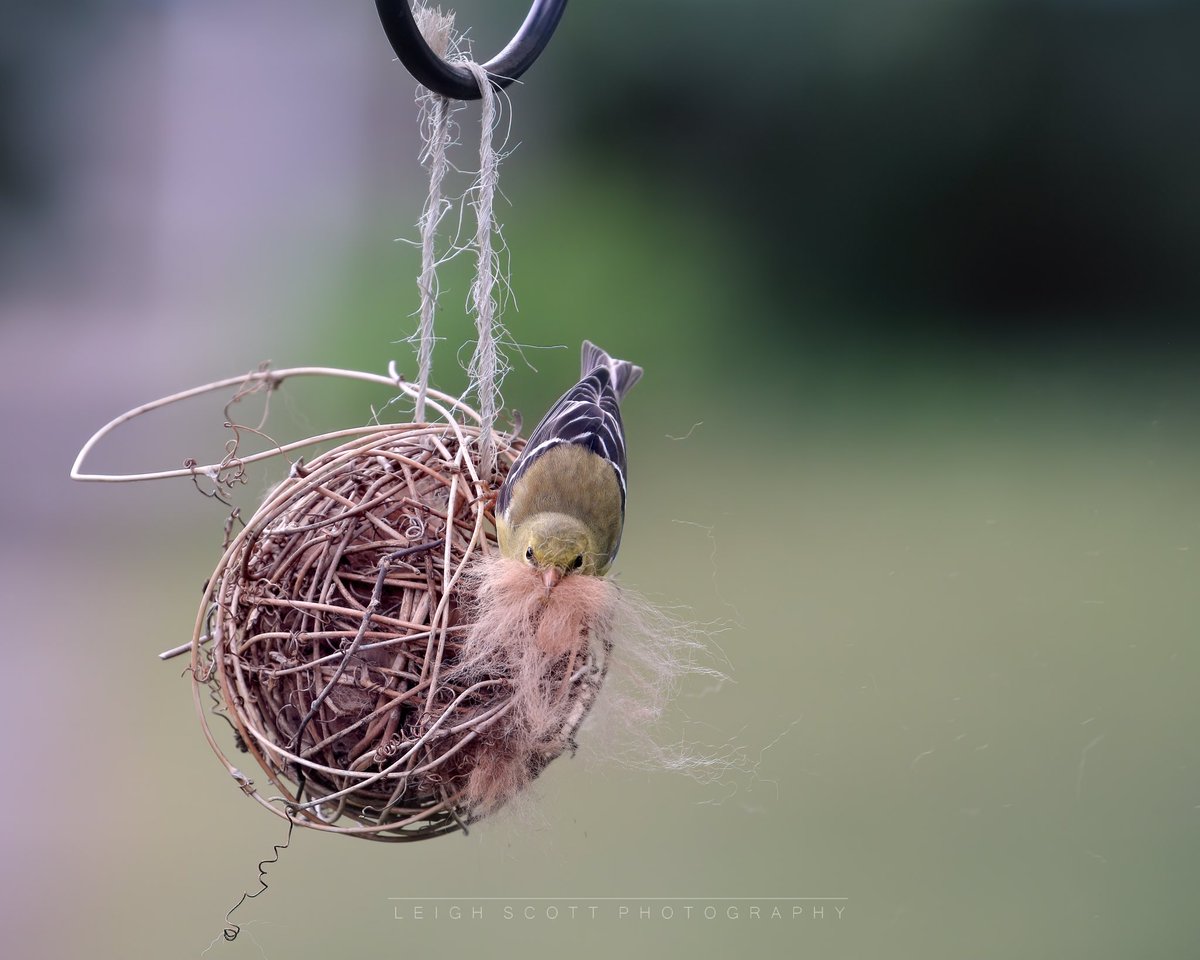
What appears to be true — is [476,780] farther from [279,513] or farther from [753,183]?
[753,183]

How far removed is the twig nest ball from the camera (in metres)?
0.90

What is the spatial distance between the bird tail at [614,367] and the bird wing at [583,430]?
4.3 inches

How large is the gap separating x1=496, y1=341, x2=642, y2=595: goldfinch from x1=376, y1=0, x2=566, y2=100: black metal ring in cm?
33

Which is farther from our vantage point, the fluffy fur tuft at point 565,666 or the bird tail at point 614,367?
the bird tail at point 614,367

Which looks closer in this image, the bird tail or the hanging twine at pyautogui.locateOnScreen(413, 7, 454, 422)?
the hanging twine at pyautogui.locateOnScreen(413, 7, 454, 422)

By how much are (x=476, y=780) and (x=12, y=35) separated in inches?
108

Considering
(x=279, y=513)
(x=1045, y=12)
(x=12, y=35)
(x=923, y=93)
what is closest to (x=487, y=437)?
(x=279, y=513)

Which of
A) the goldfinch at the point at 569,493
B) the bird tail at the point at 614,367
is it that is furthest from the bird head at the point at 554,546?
the bird tail at the point at 614,367

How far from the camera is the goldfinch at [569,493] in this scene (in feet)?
3.16

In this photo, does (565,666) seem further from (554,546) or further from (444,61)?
(444,61)

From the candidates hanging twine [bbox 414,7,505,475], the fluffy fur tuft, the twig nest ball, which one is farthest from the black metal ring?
the fluffy fur tuft

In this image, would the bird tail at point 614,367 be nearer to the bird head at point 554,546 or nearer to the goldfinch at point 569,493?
the goldfinch at point 569,493

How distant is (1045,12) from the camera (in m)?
2.66

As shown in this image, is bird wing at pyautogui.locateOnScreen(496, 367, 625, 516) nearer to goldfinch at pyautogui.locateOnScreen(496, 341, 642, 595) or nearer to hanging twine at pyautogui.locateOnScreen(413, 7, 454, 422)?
goldfinch at pyautogui.locateOnScreen(496, 341, 642, 595)
